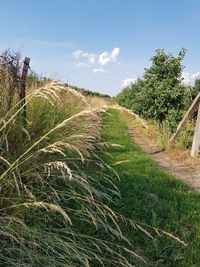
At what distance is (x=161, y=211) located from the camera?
590cm

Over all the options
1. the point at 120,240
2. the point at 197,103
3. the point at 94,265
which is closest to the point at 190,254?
the point at 120,240

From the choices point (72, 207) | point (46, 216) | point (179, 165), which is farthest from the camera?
point (179, 165)

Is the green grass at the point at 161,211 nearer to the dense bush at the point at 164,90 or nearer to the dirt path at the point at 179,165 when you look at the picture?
the dirt path at the point at 179,165

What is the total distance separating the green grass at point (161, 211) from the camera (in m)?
4.67

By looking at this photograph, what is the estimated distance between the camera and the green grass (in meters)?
4.67

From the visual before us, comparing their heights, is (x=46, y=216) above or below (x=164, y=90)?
below

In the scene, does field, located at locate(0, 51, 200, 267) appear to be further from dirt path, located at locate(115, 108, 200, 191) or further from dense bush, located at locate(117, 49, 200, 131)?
dense bush, located at locate(117, 49, 200, 131)

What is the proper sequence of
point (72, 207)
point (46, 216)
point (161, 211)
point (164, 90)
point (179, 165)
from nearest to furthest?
point (46, 216)
point (72, 207)
point (161, 211)
point (179, 165)
point (164, 90)

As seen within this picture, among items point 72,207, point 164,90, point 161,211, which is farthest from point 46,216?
point 164,90

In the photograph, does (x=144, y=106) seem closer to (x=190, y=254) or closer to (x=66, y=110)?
(x=66, y=110)

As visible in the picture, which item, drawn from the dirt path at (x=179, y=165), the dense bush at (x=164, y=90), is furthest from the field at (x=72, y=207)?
the dense bush at (x=164, y=90)

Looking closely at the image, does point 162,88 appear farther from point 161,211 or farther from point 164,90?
point 161,211

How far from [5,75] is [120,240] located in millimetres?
3011

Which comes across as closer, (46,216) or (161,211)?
(46,216)
